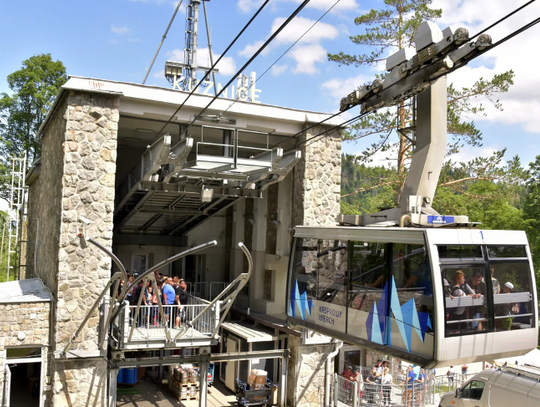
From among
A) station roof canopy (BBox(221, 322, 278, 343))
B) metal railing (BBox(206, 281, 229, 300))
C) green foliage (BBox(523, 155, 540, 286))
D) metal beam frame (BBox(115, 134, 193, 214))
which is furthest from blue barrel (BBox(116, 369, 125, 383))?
green foliage (BBox(523, 155, 540, 286))

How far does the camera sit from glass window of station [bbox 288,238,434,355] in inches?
264

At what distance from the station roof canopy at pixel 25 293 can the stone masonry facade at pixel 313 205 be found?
21.8 ft

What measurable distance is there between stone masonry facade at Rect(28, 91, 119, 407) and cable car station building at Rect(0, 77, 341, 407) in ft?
0.08

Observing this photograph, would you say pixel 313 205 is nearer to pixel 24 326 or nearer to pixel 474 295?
pixel 24 326

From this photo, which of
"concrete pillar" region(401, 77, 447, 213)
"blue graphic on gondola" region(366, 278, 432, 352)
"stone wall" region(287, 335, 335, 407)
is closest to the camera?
"blue graphic on gondola" region(366, 278, 432, 352)

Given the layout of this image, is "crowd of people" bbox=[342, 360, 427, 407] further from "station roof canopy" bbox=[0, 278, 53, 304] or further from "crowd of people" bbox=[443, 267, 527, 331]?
"station roof canopy" bbox=[0, 278, 53, 304]

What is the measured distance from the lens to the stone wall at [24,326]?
11742 mm

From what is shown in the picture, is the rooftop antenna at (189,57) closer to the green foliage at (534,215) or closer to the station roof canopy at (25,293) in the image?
the station roof canopy at (25,293)

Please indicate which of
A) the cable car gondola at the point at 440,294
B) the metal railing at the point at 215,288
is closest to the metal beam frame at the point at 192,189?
the metal railing at the point at 215,288

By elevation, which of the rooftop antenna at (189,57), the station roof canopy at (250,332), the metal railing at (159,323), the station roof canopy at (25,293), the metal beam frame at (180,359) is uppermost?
the rooftop antenna at (189,57)

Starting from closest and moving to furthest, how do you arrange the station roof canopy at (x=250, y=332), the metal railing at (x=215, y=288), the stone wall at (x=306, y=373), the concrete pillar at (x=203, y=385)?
the concrete pillar at (x=203, y=385) < the stone wall at (x=306, y=373) < the station roof canopy at (x=250, y=332) < the metal railing at (x=215, y=288)

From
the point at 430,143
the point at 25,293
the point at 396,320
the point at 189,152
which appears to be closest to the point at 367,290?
the point at 396,320

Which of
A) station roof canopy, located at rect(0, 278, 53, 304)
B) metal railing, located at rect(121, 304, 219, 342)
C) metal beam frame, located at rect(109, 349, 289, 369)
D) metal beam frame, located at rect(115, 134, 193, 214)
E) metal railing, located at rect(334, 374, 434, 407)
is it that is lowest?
metal railing, located at rect(334, 374, 434, 407)

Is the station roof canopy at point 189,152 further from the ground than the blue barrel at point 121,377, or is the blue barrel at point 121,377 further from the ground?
the station roof canopy at point 189,152
